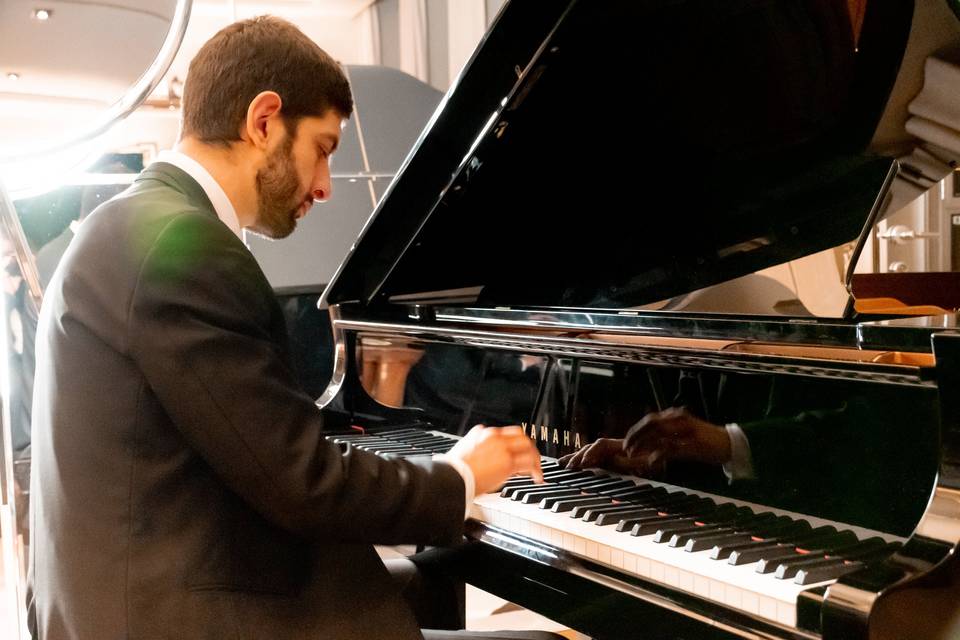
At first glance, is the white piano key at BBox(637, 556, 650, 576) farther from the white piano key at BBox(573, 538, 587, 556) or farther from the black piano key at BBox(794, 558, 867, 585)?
the black piano key at BBox(794, 558, 867, 585)

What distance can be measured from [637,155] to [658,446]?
2.95 feet

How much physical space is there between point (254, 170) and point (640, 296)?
1071 millimetres

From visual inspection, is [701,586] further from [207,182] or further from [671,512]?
[207,182]

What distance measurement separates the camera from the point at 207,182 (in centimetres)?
139

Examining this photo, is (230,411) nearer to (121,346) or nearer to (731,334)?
(121,346)

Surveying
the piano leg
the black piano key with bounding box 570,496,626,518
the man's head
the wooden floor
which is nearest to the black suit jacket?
the man's head

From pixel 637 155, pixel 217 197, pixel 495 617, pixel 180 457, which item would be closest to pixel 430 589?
pixel 180 457

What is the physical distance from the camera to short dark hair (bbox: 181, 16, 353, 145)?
139 centimetres

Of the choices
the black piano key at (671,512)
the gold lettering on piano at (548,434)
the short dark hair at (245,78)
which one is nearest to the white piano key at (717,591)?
the black piano key at (671,512)

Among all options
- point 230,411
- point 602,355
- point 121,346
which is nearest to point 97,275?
point 121,346

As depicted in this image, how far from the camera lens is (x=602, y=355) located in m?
1.62

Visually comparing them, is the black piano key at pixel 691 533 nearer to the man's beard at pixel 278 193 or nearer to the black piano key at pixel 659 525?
the black piano key at pixel 659 525

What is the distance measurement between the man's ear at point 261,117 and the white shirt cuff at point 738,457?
0.85 meters

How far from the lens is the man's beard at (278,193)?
1438 mm
